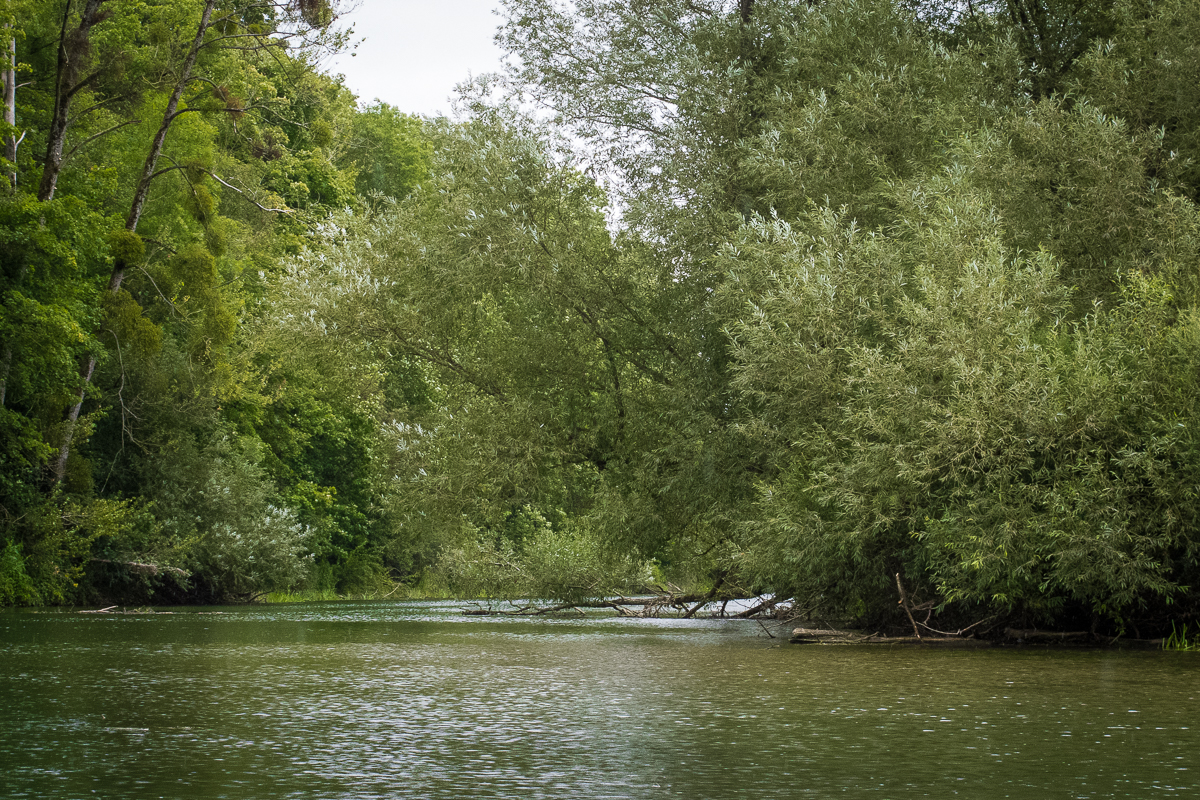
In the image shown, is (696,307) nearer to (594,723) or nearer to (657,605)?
(657,605)

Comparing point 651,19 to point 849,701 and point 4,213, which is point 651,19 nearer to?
point 4,213

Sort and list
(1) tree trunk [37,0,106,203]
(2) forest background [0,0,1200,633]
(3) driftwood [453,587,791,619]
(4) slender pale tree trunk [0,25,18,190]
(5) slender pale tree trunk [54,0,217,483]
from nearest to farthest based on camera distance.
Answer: (2) forest background [0,0,1200,633] < (3) driftwood [453,587,791,619] < (4) slender pale tree trunk [0,25,18,190] < (1) tree trunk [37,0,106,203] < (5) slender pale tree trunk [54,0,217,483]

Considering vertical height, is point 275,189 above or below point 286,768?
above

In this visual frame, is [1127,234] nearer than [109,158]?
Yes

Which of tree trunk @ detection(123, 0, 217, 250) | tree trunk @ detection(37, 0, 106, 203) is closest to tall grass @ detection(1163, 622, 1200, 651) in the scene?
tree trunk @ detection(37, 0, 106, 203)

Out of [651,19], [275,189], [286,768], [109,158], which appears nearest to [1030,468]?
[286,768]

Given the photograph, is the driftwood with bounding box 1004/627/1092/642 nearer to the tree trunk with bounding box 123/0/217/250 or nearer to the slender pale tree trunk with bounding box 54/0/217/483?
the slender pale tree trunk with bounding box 54/0/217/483

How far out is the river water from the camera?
18.0 feet

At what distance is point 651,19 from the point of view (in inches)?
1019

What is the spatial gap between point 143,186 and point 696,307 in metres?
15.9

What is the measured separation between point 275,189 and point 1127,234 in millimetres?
34245

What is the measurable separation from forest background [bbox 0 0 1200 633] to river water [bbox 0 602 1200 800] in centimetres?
250

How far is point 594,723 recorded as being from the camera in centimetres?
770

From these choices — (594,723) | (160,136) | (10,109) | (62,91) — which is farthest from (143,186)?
(594,723)
